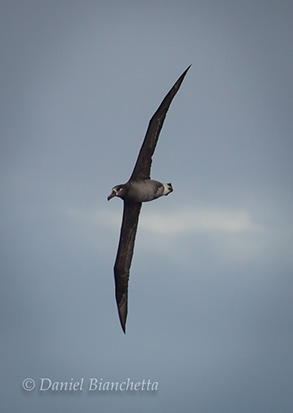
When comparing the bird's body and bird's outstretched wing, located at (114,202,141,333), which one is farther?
bird's outstretched wing, located at (114,202,141,333)

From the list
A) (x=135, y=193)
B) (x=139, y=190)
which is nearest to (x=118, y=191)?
(x=135, y=193)

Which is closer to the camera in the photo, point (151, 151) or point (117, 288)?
point (151, 151)

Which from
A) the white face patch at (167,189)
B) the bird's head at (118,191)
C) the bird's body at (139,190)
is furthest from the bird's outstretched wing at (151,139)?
the white face patch at (167,189)

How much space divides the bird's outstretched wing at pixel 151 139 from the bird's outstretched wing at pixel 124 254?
102cm

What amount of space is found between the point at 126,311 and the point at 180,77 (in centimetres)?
700

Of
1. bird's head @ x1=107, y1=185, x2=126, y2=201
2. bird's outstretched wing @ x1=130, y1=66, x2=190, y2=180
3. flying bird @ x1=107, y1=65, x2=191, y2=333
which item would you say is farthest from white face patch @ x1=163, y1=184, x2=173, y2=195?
bird's head @ x1=107, y1=185, x2=126, y2=201

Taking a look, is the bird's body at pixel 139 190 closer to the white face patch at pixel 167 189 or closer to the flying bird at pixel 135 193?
the flying bird at pixel 135 193

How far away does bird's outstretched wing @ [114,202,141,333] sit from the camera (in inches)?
1096

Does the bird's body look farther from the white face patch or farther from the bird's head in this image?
the white face patch

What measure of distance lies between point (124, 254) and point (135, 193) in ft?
7.43

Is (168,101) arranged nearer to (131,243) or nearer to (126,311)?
(131,243)

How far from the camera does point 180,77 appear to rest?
26172mm

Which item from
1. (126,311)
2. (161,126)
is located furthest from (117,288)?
(161,126)

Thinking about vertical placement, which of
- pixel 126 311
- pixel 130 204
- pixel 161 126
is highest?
pixel 161 126
